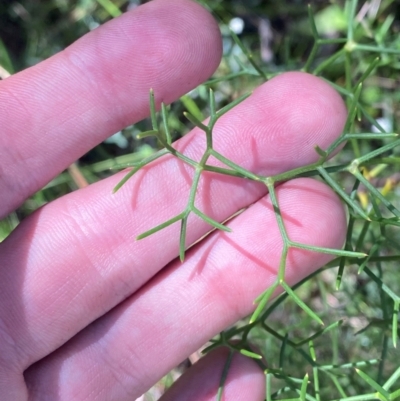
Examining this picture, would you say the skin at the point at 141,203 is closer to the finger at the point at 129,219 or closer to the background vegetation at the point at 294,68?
the finger at the point at 129,219

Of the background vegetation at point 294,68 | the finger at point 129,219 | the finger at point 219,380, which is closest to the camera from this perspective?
the finger at point 129,219

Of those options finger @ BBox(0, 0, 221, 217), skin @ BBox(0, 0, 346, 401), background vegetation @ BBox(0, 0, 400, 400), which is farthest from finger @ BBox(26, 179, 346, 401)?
background vegetation @ BBox(0, 0, 400, 400)

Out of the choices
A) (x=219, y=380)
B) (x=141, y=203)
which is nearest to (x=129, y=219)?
(x=141, y=203)

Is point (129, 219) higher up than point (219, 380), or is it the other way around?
point (129, 219)

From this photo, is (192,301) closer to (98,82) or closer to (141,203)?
(141,203)

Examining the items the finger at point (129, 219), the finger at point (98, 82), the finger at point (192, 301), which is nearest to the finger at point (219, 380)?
the finger at point (192, 301)

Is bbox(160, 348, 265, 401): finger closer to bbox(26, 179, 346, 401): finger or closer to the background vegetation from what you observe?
bbox(26, 179, 346, 401): finger

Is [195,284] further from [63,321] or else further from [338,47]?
[338,47]
